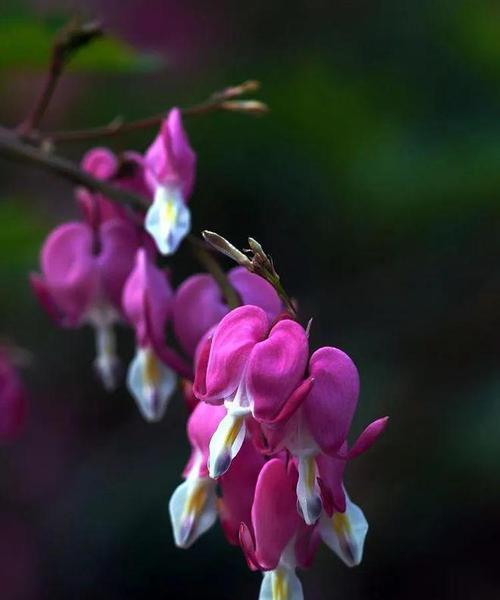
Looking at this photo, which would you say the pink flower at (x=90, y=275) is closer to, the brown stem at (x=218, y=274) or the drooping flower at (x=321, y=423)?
the brown stem at (x=218, y=274)

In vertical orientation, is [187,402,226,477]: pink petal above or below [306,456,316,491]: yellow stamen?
below

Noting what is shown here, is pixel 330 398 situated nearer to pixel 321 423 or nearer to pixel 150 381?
pixel 321 423

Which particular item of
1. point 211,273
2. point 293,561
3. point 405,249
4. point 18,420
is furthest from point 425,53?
point 293,561

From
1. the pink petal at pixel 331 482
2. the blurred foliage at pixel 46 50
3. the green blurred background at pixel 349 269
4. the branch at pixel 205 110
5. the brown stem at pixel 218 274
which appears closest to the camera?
the pink petal at pixel 331 482

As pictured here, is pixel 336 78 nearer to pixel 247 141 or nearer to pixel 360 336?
pixel 247 141

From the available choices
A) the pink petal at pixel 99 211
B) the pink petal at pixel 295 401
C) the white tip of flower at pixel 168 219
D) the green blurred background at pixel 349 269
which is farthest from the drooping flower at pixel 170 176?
the green blurred background at pixel 349 269

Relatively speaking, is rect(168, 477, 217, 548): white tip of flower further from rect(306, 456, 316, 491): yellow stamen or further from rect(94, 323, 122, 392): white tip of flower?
rect(94, 323, 122, 392): white tip of flower

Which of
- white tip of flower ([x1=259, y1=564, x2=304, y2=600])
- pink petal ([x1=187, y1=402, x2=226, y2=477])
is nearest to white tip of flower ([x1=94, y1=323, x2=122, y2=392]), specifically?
pink petal ([x1=187, y1=402, x2=226, y2=477])

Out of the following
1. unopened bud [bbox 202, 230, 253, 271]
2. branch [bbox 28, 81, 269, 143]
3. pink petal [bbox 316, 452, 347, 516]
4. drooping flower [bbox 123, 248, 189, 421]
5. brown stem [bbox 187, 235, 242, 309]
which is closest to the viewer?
unopened bud [bbox 202, 230, 253, 271]
